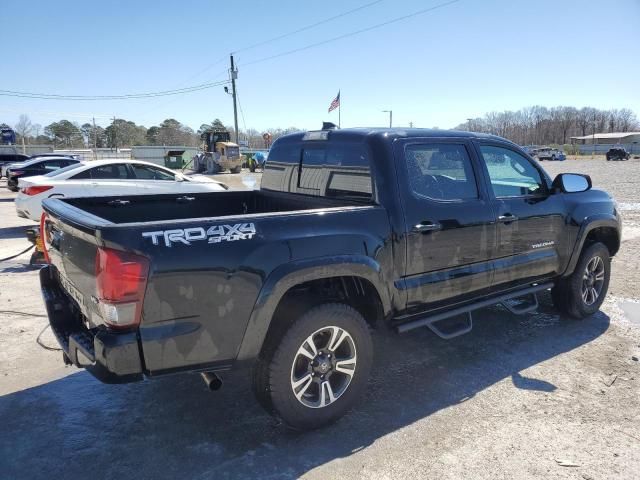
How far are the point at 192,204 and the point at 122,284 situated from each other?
6.88ft

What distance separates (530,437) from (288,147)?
3002 millimetres

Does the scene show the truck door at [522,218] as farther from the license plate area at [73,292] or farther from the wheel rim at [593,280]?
the license plate area at [73,292]

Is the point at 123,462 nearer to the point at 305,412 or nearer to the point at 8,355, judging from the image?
the point at 305,412

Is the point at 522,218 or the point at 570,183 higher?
the point at 570,183

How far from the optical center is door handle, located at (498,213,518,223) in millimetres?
4055

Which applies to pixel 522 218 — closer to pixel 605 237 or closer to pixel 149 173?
pixel 605 237

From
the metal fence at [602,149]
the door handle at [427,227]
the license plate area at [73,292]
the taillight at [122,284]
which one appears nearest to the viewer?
the taillight at [122,284]

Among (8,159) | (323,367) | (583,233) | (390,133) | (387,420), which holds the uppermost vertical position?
(390,133)

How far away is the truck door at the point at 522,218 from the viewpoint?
163 inches

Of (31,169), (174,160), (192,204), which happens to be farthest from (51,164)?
(174,160)

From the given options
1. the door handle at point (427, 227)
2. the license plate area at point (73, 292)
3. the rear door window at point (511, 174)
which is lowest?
the license plate area at point (73, 292)

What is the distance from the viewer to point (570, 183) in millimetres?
4605

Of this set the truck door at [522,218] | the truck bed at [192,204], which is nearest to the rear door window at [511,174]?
the truck door at [522,218]

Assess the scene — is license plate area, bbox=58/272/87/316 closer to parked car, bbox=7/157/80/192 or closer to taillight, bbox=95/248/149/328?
taillight, bbox=95/248/149/328
